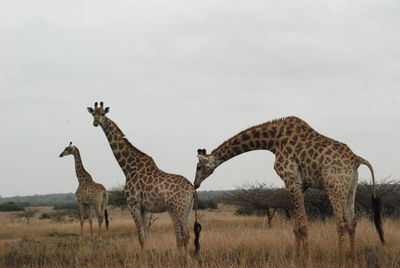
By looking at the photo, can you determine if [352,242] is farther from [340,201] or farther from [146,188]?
[146,188]

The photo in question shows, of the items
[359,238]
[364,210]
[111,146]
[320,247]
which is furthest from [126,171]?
[364,210]

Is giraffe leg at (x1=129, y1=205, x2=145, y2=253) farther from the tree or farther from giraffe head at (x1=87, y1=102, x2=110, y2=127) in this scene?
the tree

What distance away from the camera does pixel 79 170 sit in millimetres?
18531

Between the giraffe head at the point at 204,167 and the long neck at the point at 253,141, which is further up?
the long neck at the point at 253,141

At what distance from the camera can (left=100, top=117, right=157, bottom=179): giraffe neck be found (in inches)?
412

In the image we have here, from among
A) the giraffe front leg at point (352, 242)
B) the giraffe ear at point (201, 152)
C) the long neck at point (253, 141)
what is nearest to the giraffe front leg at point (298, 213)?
the giraffe front leg at point (352, 242)

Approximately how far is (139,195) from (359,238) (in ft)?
17.7

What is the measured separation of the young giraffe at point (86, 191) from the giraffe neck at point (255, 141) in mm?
9276

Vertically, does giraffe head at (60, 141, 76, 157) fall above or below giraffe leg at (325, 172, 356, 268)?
above

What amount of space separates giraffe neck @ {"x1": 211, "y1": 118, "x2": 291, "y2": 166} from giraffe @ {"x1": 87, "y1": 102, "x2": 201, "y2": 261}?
3.58 feet

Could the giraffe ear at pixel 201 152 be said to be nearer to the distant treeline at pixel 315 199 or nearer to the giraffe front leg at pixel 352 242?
the giraffe front leg at pixel 352 242

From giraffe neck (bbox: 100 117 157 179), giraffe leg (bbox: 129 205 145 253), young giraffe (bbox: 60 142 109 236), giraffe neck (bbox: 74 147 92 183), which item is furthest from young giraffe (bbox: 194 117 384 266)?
giraffe neck (bbox: 74 147 92 183)

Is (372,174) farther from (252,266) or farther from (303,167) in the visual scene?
(252,266)

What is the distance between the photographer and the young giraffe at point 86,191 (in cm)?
1820
